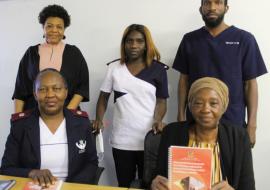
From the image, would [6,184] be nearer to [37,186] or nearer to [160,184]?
[37,186]

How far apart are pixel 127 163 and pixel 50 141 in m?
0.69

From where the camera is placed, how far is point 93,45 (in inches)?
119

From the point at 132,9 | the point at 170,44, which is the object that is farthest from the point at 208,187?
the point at 132,9

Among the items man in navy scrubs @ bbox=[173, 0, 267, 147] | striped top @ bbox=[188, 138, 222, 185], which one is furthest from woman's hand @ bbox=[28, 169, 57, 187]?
man in navy scrubs @ bbox=[173, 0, 267, 147]

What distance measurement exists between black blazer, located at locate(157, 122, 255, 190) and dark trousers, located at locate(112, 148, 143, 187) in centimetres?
65

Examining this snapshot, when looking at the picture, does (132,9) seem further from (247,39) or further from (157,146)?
(157,146)

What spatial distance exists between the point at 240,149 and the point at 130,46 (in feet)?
3.49

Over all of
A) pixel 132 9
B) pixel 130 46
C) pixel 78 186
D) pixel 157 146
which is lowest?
pixel 78 186

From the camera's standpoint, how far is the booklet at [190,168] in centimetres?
135

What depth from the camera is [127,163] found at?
2.42 m

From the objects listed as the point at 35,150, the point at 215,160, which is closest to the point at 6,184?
the point at 35,150

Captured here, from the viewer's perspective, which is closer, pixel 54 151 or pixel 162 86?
pixel 54 151

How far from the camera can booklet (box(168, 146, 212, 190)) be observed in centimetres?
135

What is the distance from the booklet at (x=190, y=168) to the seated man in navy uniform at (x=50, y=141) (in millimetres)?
707
